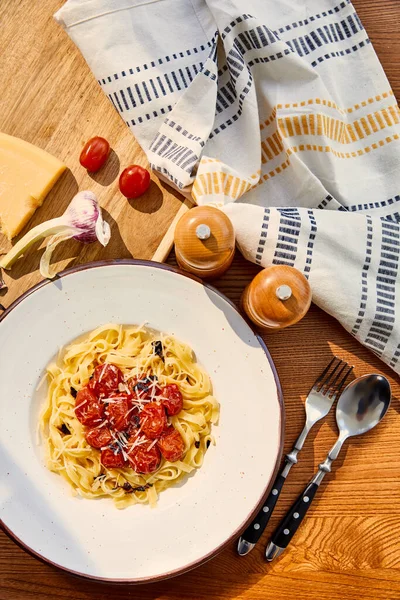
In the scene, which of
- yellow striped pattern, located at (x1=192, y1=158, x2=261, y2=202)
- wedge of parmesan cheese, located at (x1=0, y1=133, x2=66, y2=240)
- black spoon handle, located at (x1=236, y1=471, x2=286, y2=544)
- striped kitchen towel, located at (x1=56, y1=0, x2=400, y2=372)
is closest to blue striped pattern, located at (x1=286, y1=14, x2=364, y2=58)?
striped kitchen towel, located at (x1=56, y1=0, x2=400, y2=372)

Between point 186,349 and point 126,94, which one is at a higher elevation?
point 126,94

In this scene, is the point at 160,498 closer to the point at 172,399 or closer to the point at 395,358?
the point at 172,399

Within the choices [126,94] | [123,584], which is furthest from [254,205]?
[123,584]

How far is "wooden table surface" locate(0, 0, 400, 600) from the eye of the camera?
2.77 meters

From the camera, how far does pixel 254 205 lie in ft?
8.86

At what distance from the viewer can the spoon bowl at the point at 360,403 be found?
277 cm

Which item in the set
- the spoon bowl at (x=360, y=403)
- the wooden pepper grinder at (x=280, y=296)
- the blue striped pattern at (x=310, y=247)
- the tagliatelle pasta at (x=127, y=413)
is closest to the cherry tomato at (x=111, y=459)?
the tagliatelle pasta at (x=127, y=413)

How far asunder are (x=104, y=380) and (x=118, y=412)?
160mm

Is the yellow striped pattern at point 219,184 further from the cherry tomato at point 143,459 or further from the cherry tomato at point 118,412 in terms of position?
the cherry tomato at point 143,459

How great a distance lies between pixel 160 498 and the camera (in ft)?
8.95

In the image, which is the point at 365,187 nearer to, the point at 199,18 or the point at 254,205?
the point at 254,205

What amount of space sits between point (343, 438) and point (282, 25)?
80.6 inches

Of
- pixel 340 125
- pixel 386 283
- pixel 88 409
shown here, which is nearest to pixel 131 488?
pixel 88 409

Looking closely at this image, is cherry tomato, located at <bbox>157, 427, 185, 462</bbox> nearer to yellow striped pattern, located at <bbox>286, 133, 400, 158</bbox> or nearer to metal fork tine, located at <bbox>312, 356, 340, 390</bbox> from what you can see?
metal fork tine, located at <bbox>312, 356, 340, 390</bbox>
